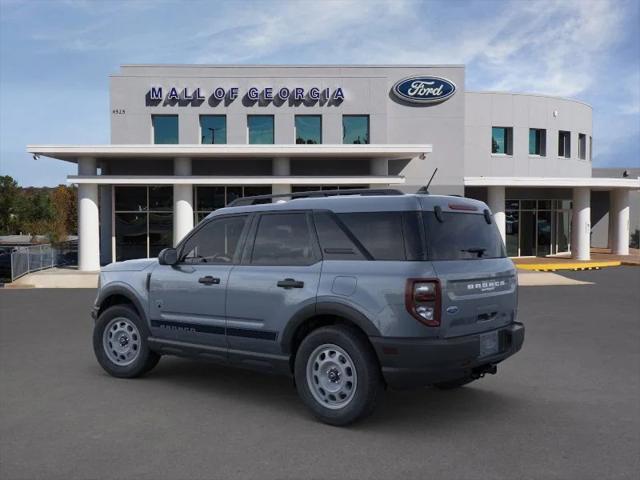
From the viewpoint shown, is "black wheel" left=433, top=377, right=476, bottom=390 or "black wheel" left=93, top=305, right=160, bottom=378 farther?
"black wheel" left=93, top=305, right=160, bottom=378

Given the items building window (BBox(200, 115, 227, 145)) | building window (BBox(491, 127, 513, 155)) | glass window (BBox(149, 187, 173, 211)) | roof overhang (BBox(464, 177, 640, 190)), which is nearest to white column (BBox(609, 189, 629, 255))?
roof overhang (BBox(464, 177, 640, 190))

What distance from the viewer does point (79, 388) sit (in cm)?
653

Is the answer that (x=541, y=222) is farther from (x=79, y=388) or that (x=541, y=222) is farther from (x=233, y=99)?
(x=79, y=388)

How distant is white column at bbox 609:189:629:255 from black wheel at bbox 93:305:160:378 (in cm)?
3084

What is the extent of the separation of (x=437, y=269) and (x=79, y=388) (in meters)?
4.16

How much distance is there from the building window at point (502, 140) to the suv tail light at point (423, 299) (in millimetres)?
26131

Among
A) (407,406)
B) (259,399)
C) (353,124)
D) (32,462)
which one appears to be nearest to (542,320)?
(407,406)

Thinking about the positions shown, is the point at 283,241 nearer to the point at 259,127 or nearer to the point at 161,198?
the point at 259,127

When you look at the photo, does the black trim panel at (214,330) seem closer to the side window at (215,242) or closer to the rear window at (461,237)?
the side window at (215,242)

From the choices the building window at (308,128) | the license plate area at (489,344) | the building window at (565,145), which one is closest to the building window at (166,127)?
the building window at (308,128)

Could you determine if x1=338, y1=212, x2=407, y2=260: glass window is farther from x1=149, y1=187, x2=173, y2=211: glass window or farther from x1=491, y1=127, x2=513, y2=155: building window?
x1=491, y1=127, x2=513, y2=155: building window

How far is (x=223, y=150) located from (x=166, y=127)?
4342mm

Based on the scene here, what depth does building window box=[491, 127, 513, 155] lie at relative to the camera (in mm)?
29453

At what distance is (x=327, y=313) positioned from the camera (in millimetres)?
5277
